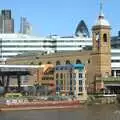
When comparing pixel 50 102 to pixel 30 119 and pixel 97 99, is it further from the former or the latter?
pixel 30 119

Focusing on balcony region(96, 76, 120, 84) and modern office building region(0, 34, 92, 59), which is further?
modern office building region(0, 34, 92, 59)

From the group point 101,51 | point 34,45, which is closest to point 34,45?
point 34,45

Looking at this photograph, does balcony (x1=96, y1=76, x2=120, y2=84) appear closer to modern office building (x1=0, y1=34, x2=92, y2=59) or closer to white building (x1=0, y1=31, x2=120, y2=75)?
white building (x1=0, y1=31, x2=120, y2=75)

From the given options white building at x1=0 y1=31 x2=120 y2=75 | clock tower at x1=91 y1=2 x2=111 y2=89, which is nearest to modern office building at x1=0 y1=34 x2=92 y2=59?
white building at x1=0 y1=31 x2=120 y2=75

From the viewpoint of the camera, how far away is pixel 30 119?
79.5m

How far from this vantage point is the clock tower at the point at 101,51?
13888 cm

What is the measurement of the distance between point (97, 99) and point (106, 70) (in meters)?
13.5

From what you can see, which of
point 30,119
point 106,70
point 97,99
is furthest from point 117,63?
point 30,119

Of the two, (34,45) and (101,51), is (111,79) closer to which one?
(101,51)

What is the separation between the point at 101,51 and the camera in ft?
456

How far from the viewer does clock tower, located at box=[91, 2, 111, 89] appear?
13888 centimetres

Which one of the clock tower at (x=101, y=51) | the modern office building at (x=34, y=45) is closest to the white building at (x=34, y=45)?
the modern office building at (x=34, y=45)

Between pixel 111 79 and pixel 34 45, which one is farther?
pixel 34 45

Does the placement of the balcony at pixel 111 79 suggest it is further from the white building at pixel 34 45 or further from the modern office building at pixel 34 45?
the modern office building at pixel 34 45
